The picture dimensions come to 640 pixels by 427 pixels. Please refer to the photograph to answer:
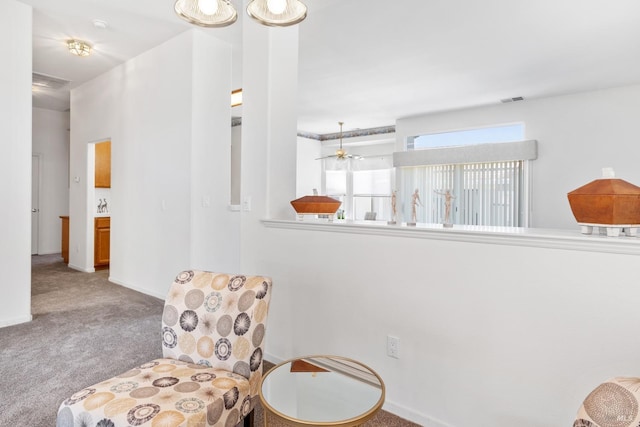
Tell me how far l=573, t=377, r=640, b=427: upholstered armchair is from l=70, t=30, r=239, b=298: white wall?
348cm

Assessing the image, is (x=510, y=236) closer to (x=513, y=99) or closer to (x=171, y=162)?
(x=171, y=162)

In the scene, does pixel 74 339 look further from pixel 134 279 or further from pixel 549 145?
pixel 549 145

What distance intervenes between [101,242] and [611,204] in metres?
6.34

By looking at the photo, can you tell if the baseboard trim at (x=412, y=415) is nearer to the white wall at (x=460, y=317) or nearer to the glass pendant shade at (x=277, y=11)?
the white wall at (x=460, y=317)

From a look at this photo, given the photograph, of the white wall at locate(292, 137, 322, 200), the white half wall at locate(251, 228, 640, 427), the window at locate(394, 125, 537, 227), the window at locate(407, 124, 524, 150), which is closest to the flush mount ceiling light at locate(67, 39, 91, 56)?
the white half wall at locate(251, 228, 640, 427)

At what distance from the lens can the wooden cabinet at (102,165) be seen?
19.0 feet

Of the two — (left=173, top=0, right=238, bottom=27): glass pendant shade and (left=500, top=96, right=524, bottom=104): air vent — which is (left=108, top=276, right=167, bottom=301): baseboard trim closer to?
(left=173, top=0, right=238, bottom=27): glass pendant shade

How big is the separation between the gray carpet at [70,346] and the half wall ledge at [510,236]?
101cm

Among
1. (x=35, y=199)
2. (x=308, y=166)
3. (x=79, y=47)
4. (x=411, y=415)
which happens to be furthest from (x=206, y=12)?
(x=35, y=199)

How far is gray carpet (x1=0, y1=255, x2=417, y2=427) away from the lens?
2.03 m

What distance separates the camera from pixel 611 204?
138 cm

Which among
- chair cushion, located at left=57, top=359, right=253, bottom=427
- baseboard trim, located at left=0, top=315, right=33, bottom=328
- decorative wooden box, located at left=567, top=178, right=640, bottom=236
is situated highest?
decorative wooden box, located at left=567, top=178, right=640, bottom=236

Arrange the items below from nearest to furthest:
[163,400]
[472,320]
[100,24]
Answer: [163,400] < [472,320] < [100,24]

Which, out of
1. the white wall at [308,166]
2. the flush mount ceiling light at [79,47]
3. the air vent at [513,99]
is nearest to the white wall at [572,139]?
the air vent at [513,99]
